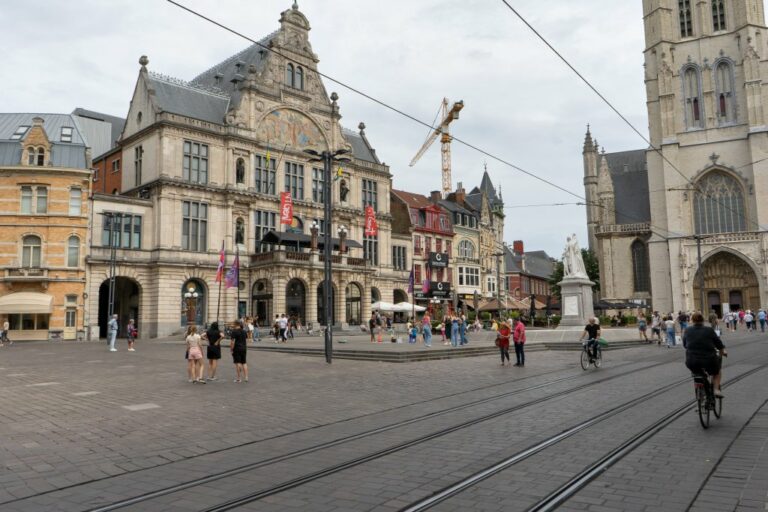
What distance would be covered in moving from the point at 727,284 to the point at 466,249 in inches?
1088

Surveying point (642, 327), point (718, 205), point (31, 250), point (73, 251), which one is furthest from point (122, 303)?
point (718, 205)

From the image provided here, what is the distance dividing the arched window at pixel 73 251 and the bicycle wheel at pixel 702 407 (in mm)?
38842

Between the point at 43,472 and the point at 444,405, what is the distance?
271 inches

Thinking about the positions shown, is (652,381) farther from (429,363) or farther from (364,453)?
(364,453)

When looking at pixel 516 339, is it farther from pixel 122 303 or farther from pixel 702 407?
pixel 122 303

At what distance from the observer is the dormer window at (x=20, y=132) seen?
39278 millimetres

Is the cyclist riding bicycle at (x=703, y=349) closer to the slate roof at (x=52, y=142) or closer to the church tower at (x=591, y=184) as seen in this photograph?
the slate roof at (x=52, y=142)

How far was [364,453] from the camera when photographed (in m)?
7.52

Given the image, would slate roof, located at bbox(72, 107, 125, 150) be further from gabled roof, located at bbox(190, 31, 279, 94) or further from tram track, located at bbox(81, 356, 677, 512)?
tram track, located at bbox(81, 356, 677, 512)

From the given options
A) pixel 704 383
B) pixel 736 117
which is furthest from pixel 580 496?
pixel 736 117

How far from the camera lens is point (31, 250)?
37688 mm

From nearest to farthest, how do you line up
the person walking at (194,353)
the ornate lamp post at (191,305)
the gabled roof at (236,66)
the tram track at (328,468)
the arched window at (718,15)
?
the tram track at (328,468) → the person walking at (194,353) → the ornate lamp post at (191,305) → the gabled roof at (236,66) → the arched window at (718,15)

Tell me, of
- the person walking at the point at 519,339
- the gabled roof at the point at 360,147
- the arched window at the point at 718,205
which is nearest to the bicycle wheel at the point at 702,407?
the person walking at the point at 519,339

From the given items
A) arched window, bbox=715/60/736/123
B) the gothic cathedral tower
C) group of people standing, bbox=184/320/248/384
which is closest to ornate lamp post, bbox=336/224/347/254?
group of people standing, bbox=184/320/248/384
